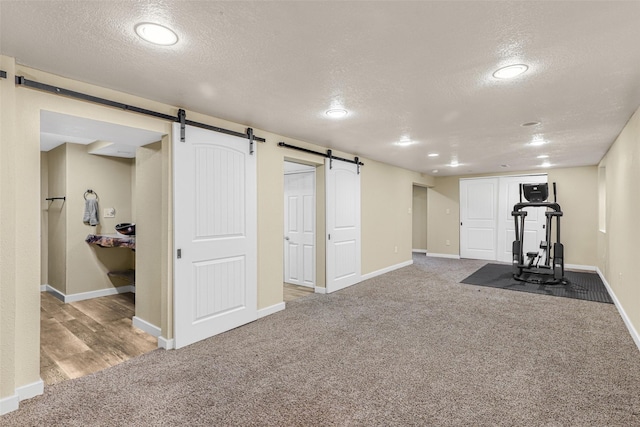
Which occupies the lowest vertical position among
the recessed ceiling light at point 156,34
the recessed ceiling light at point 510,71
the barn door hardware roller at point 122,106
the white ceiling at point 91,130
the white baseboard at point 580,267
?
the white baseboard at point 580,267

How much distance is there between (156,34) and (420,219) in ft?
29.8

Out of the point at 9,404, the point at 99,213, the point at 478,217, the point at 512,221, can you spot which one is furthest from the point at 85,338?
the point at 512,221

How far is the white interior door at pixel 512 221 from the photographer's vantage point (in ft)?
25.0

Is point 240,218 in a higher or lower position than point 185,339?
higher

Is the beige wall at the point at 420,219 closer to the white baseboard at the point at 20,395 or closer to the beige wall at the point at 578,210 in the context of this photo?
the beige wall at the point at 578,210

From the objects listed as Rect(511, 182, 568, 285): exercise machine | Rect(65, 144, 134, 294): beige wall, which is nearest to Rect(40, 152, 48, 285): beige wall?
Rect(65, 144, 134, 294): beige wall

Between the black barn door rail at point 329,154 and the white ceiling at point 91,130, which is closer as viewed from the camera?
the white ceiling at point 91,130

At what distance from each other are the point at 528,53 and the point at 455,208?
23.6 ft

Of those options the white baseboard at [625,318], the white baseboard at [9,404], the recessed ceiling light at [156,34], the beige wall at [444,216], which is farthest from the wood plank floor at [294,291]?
the beige wall at [444,216]

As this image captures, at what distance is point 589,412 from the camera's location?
205 cm

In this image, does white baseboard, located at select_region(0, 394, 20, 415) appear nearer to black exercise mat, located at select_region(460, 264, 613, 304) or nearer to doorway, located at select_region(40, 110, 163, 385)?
doorway, located at select_region(40, 110, 163, 385)

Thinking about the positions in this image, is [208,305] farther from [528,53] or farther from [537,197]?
[537,197]

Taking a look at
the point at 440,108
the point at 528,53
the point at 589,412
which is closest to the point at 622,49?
the point at 528,53

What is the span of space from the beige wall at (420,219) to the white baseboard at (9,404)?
363 inches
